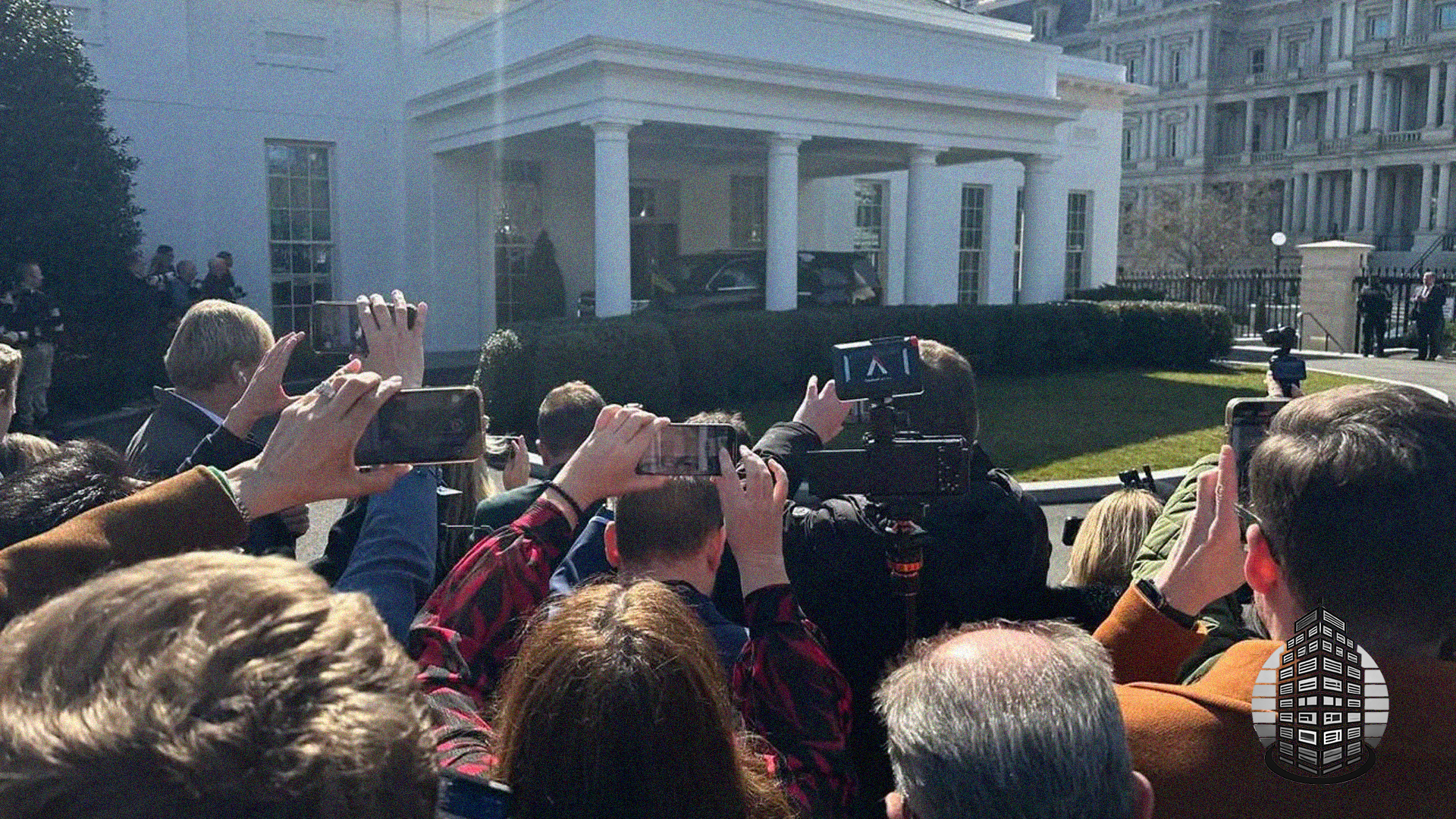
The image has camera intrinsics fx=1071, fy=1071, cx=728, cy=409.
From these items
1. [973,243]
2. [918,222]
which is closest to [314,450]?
[918,222]

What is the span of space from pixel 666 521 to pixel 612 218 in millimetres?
13111

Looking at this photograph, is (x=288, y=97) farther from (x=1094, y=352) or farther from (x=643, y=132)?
(x=1094, y=352)

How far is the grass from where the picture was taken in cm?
1062

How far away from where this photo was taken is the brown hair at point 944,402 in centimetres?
298

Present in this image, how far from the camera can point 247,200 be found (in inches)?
695

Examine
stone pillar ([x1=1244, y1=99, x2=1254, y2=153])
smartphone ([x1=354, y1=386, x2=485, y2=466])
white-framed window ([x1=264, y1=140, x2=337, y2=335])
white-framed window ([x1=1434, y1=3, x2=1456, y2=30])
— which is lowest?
smartphone ([x1=354, y1=386, x2=485, y2=466])

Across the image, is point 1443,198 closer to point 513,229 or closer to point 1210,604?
point 513,229

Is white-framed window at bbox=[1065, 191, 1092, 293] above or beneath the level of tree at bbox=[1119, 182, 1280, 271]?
beneath

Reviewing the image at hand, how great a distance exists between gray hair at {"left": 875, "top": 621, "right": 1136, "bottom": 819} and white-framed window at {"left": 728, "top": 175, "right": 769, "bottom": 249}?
22.7m

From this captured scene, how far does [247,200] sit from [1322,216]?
70.2 metres

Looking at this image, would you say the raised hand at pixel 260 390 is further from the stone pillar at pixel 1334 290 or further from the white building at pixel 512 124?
the stone pillar at pixel 1334 290

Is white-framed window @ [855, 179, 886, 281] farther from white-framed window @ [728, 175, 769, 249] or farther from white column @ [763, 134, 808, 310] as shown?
white column @ [763, 134, 808, 310]

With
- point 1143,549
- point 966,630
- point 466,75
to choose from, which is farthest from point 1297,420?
point 466,75

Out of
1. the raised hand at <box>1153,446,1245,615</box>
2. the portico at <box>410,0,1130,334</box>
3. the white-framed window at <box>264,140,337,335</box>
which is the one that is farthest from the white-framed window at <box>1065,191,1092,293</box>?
the raised hand at <box>1153,446,1245,615</box>
